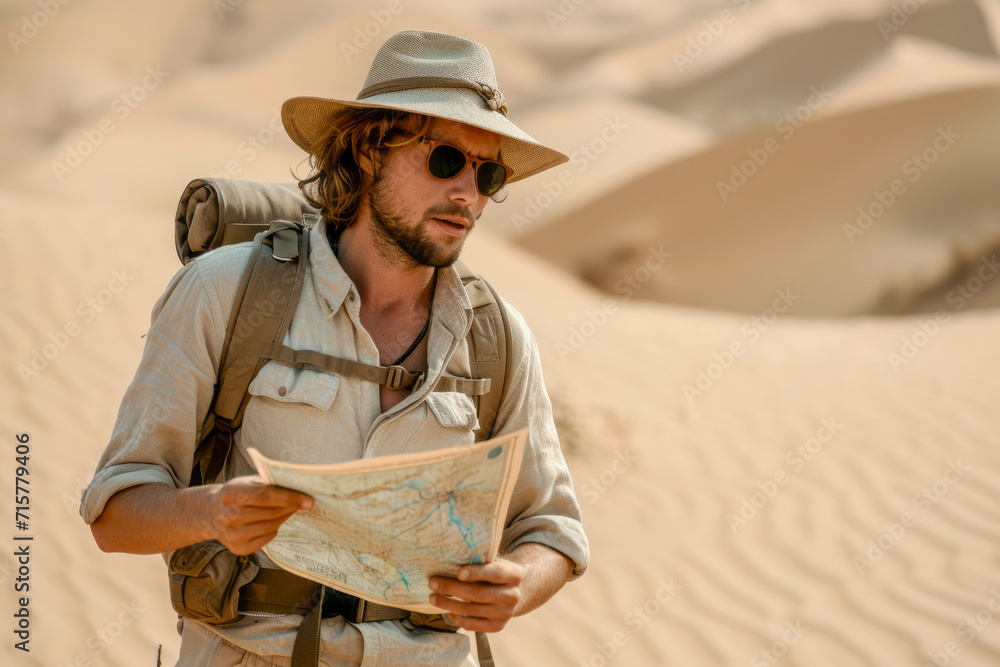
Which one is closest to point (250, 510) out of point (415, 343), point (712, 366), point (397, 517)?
point (397, 517)

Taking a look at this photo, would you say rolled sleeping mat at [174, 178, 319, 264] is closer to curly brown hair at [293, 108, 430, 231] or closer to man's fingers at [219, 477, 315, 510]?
curly brown hair at [293, 108, 430, 231]

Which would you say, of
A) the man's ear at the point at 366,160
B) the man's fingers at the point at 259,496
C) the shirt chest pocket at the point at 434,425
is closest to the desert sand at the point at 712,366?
the shirt chest pocket at the point at 434,425

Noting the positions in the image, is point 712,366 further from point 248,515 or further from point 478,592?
point 248,515

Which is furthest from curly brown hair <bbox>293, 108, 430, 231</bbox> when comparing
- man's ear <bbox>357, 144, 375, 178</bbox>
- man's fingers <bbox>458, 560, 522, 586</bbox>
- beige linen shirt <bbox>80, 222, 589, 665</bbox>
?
man's fingers <bbox>458, 560, 522, 586</bbox>

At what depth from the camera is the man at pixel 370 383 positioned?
167 cm

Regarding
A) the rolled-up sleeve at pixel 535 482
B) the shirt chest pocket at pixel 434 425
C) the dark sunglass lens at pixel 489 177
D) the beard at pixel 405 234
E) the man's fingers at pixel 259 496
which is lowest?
the rolled-up sleeve at pixel 535 482

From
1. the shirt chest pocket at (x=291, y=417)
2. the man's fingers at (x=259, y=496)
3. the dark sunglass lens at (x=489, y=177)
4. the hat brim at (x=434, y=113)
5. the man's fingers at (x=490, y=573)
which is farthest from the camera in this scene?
the dark sunglass lens at (x=489, y=177)

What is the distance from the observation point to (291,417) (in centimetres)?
182

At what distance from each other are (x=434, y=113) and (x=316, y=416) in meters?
0.68

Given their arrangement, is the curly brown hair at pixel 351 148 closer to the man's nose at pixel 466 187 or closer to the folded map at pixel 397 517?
the man's nose at pixel 466 187

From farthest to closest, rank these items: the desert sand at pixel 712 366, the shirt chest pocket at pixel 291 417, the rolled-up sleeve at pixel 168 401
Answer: the desert sand at pixel 712 366 < the shirt chest pocket at pixel 291 417 < the rolled-up sleeve at pixel 168 401

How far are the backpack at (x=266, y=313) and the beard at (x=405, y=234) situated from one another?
0.42ft

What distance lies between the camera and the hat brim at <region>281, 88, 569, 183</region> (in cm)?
194

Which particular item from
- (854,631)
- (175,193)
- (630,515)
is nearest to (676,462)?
(630,515)
